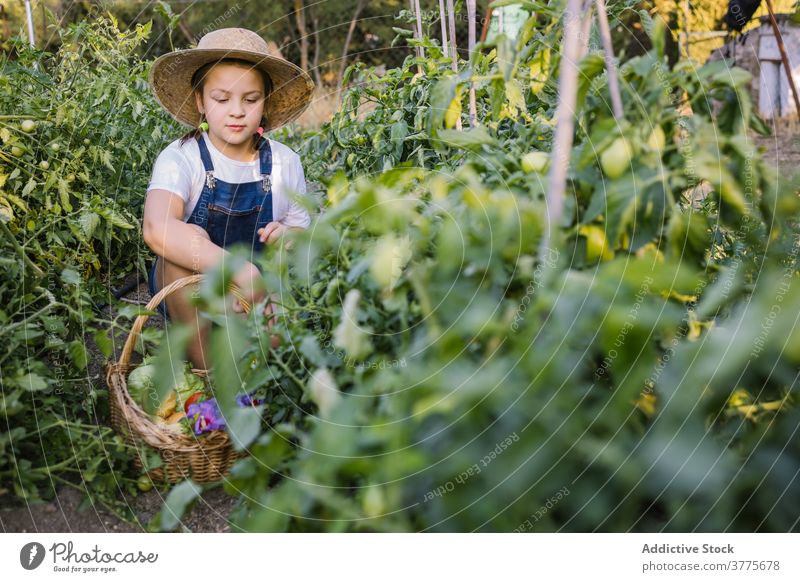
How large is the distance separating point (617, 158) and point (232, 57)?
1.08 metres

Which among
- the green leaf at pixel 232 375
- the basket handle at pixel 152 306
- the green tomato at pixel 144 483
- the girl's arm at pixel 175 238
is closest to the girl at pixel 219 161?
the girl's arm at pixel 175 238

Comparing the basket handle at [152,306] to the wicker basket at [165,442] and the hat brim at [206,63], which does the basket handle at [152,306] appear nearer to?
the wicker basket at [165,442]

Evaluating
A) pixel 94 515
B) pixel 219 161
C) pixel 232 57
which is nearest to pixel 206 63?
pixel 232 57

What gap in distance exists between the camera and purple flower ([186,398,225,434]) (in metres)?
1.02

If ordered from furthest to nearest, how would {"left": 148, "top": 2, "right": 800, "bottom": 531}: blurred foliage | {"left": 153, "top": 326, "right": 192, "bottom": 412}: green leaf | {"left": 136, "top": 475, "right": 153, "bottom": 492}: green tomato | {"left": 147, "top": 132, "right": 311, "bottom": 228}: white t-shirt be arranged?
{"left": 147, "top": 132, "right": 311, "bottom": 228}: white t-shirt, {"left": 136, "top": 475, "right": 153, "bottom": 492}: green tomato, {"left": 153, "top": 326, "right": 192, "bottom": 412}: green leaf, {"left": 148, "top": 2, "right": 800, "bottom": 531}: blurred foliage

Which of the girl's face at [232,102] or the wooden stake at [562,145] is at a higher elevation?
the wooden stake at [562,145]

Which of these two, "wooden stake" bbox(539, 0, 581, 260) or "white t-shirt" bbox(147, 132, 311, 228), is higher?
"wooden stake" bbox(539, 0, 581, 260)

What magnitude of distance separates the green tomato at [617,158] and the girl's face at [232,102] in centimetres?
103

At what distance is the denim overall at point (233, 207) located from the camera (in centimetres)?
151

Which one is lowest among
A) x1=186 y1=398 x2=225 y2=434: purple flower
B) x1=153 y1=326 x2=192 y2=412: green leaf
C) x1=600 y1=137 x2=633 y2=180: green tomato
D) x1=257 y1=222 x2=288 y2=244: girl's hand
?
x1=186 y1=398 x2=225 y2=434: purple flower

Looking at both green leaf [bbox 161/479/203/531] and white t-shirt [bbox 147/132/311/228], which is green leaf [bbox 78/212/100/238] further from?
green leaf [bbox 161/479/203/531]

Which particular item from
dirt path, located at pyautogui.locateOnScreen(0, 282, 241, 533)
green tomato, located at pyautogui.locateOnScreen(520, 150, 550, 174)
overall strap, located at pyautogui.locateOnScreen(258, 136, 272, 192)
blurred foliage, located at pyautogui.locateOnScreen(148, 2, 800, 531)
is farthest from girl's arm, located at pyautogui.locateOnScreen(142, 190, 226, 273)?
green tomato, located at pyautogui.locateOnScreen(520, 150, 550, 174)

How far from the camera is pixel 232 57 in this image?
58.4 inches

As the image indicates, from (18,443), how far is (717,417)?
31.1 inches
